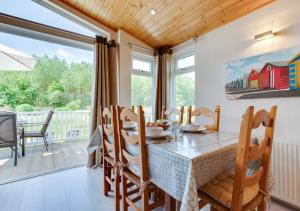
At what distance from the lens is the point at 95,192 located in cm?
205

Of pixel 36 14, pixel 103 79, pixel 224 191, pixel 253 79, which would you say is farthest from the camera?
pixel 103 79

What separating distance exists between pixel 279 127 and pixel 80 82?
11.0 ft

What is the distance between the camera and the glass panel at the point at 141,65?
12.0 ft

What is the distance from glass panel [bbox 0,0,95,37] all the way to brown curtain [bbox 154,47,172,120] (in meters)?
1.55

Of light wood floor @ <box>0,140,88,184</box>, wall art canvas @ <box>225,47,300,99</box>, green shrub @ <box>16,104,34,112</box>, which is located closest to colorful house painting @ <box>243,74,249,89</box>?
wall art canvas @ <box>225,47,300,99</box>

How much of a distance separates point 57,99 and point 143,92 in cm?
188

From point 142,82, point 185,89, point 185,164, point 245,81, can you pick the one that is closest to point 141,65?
point 142,82

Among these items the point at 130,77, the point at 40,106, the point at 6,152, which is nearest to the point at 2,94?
the point at 40,106

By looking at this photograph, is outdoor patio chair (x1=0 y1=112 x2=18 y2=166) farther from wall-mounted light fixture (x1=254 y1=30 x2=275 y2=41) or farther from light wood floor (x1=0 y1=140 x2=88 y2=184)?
wall-mounted light fixture (x1=254 y1=30 x2=275 y2=41)

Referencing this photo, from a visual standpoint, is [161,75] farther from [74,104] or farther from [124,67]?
[74,104]

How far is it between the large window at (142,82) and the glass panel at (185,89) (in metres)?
0.62

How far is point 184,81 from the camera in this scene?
3.54 m

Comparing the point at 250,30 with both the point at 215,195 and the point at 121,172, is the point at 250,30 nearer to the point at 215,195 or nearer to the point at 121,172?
the point at 215,195

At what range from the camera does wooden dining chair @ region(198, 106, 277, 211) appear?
862 millimetres
